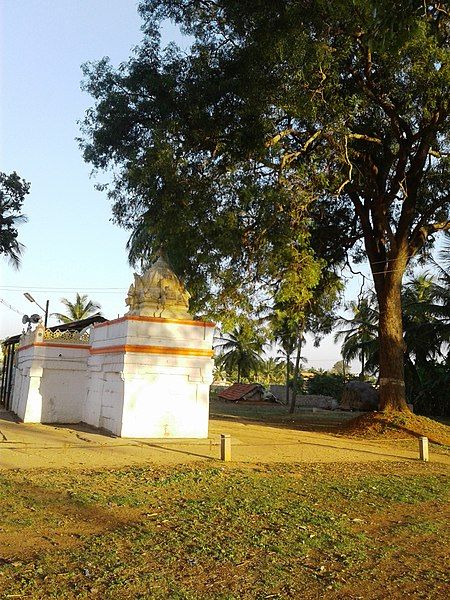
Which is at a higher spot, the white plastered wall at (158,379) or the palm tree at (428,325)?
the palm tree at (428,325)

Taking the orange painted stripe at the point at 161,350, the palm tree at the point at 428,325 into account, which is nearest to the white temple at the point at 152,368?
the orange painted stripe at the point at 161,350

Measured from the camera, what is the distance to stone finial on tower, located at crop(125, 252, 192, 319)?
52.0 feet

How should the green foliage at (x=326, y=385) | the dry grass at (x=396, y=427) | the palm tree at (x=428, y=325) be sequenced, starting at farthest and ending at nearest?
the green foliage at (x=326, y=385) < the palm tree at (x=428, y=325) < the dry grass at (x=396, y=427)

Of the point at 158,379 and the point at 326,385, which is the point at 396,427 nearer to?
the point at 158,379

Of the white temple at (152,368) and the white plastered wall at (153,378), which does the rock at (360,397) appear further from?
the white plastered wall at (153,378)

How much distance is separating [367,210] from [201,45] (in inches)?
295

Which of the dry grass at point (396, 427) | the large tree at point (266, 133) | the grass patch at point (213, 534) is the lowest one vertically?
the grass patch at point (213, 534)

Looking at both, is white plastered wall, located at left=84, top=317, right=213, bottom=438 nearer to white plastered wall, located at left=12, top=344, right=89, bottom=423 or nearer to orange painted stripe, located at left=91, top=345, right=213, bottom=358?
orange painted stripe, located at left=91, top=345, right=213, bottom=358

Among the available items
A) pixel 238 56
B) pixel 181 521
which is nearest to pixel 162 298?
pixel 238 56

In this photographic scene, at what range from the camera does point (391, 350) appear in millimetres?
18859

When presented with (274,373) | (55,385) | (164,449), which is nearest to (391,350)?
(164,449)

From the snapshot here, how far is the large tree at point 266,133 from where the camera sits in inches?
579

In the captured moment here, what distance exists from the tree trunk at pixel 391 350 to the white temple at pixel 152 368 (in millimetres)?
6245

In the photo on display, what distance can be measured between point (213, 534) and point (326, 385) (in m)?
40.2
